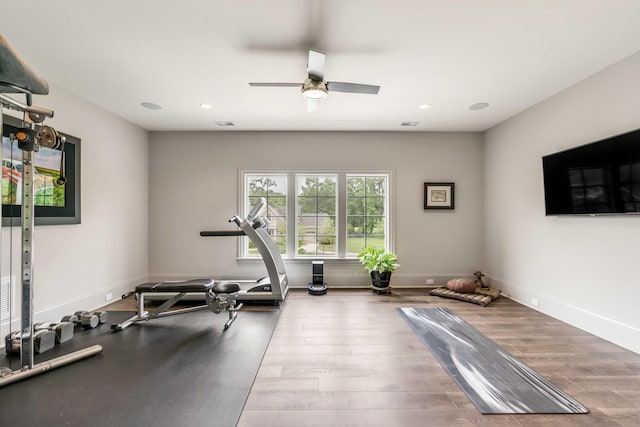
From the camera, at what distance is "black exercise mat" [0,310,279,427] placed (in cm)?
166

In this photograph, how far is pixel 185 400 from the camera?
1812 millimetres

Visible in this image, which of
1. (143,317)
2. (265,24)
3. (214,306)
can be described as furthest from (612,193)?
(143,317)

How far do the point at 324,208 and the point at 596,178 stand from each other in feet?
11.4

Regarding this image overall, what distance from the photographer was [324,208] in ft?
15.7

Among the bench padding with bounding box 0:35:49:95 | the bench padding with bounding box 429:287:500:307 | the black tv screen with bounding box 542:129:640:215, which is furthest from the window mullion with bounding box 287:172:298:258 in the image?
the black tv screen with bounding box 542:129:640:215

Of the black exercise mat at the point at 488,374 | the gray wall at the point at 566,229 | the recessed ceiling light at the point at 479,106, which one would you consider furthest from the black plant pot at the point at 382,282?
the recessed ceiling light at the point at 479,106

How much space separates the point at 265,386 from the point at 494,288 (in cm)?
407

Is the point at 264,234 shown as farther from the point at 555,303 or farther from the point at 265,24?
the point at 555,303

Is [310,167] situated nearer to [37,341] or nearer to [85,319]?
[85,319]

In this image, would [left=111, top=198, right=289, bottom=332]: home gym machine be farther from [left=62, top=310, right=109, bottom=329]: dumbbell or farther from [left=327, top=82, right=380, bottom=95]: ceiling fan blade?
[left=327, top=82, right=380, bottom=95]: ceiling fan blade

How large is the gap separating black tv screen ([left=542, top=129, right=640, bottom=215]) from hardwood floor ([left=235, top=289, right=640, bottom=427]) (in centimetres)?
137

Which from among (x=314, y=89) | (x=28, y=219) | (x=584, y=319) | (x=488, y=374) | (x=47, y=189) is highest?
(x=314, y=89)

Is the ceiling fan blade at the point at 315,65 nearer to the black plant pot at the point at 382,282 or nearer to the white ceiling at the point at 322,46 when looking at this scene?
the white ceiling at the point at 322,46

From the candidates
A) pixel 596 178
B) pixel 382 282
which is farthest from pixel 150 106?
pixel 596 178
